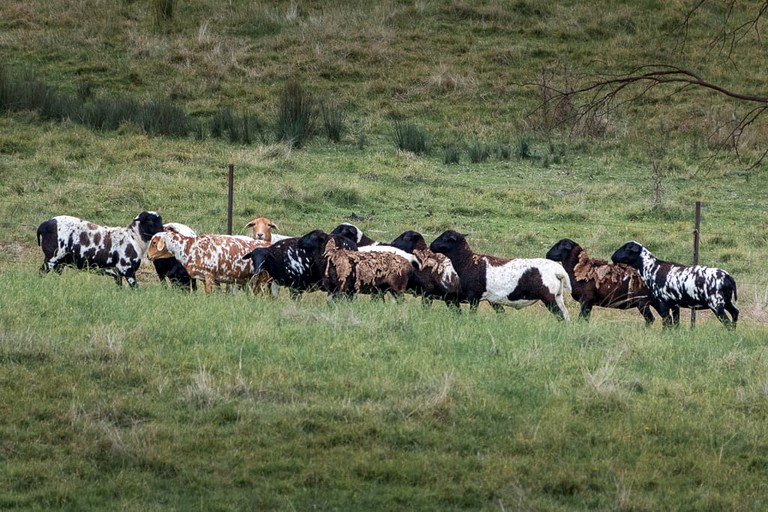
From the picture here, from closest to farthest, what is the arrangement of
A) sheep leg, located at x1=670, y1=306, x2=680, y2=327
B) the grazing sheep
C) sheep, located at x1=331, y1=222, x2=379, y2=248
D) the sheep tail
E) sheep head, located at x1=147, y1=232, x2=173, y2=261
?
the sheep tail
sheep leg, located at x1=670, y1=306, x2=680, y2=327
sheep head, located at x1=147, y1=232, x2=173, y2=261
sheep, located at x1=331, y1=222, x2=379, y2=248
the grazing sheep

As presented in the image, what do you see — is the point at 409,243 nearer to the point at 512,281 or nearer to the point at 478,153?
the point at 512,281

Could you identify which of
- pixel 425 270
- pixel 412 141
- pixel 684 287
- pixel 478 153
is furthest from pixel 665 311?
pixel 412 141

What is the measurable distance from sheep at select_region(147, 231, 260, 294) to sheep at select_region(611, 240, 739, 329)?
15.9 ft

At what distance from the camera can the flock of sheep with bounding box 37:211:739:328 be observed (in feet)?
46.0

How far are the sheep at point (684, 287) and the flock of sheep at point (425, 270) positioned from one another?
0.01 m

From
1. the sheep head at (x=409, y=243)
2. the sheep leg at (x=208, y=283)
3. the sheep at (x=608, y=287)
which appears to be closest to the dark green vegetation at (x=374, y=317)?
the sheep at (x=608, y=287)

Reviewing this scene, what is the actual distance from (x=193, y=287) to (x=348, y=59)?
66.1ft

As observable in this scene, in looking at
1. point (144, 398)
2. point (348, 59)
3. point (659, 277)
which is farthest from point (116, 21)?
point (144, 398)

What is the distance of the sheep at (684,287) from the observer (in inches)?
549

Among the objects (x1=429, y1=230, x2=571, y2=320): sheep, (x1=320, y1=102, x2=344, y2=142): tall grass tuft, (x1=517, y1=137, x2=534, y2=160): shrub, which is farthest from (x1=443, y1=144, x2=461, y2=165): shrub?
(x1=429, y1=230, x2=571, y2=320): sheep

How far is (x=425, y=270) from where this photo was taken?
14.3 m

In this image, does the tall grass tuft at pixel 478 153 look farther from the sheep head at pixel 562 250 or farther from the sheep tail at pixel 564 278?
the sheep tail at pixel 564 278

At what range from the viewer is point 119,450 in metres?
8.03

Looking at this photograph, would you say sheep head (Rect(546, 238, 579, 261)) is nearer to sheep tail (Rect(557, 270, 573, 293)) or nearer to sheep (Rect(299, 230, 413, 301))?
sheep tail (Rect(557, 270, 573, 293))
